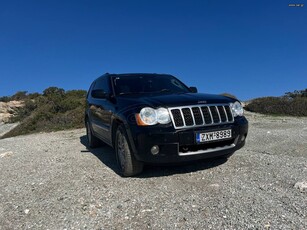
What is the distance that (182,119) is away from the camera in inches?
152

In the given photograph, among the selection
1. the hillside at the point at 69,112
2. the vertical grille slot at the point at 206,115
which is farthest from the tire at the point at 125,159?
the hillside at the point at 69,112

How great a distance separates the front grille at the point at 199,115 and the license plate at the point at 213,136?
14 centimetres

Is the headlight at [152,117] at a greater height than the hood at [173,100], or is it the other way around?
the hood at [173,100]

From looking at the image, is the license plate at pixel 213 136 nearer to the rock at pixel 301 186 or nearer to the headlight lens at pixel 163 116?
the headlight lens at pixel 163 116

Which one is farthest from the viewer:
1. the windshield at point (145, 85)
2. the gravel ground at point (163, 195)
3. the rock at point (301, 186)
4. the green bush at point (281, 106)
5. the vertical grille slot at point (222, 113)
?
the green bush at point (281, 106)

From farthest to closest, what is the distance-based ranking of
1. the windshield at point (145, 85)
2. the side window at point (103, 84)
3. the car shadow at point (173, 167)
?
the side window at point (103, 84)
the windshield at point (145, 85)
the car shadow at point (173, 167)

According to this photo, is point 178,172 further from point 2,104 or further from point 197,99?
point 2,104

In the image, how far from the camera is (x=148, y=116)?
12.7 feet

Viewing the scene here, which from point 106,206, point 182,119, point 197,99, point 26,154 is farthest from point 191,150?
point 26,154

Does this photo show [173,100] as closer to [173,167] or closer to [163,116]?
[163,116]

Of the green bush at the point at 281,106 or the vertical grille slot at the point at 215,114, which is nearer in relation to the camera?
the vertical grille slot at the point at 215,114

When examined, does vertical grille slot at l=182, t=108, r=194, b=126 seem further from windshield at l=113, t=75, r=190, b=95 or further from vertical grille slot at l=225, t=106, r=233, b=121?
windshield at l=113, t=75, r=190, b=95

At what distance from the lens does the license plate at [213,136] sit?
12.7ft

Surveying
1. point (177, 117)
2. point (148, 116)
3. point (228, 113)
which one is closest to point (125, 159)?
point (148, 116)
